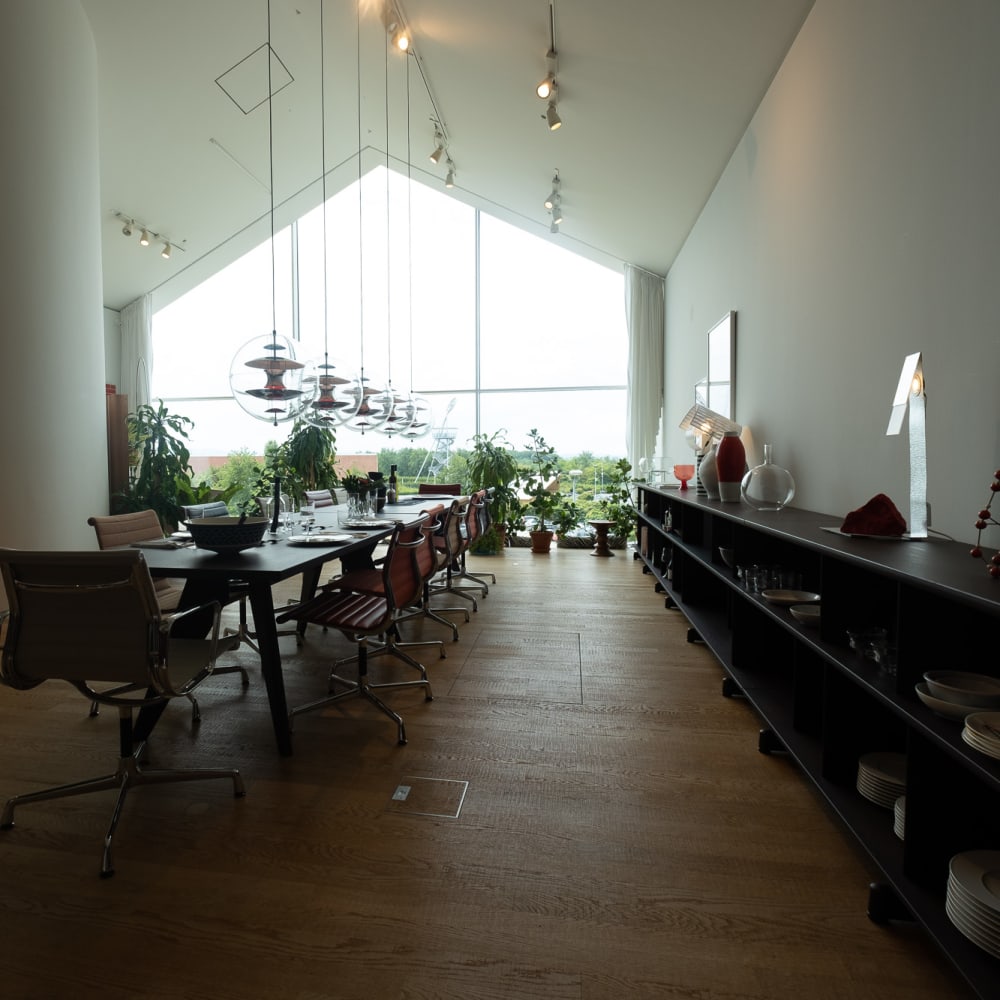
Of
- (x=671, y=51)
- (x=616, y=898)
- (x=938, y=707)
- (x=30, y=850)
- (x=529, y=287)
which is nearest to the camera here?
(x=938, y=707)

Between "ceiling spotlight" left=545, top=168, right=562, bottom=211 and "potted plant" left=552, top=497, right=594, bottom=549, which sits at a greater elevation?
"ceiling spotlight" left=545, top=168, right=562, bottom=211

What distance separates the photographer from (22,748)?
2350mm

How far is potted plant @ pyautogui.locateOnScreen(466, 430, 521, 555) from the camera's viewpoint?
24.5 ft

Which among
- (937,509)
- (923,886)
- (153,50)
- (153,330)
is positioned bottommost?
(923,886)

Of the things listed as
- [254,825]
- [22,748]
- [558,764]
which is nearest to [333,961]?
[254,825]

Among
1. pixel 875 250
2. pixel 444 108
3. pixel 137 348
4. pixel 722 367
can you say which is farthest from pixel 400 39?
pixel 137 348

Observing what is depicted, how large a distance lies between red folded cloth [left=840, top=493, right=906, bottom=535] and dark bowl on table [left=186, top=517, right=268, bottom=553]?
2.20 meters

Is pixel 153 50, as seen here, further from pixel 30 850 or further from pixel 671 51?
pixel 30 850

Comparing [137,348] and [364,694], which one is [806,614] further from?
[137,348]

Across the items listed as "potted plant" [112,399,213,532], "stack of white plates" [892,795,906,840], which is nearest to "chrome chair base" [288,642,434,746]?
"stack of white plates" [892,795,906,840]

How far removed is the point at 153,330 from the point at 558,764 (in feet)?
30.0

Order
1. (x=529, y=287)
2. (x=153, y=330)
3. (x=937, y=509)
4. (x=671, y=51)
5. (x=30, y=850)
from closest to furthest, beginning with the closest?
(x=30, y=850), (x=937, y=509), (x=671, y=51), (x=529, y=287), (x=153, y=330)

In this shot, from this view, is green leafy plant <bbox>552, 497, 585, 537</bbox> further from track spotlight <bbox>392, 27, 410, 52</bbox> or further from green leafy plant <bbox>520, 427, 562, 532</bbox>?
track spotlight <bbox>392, 27, 410, 52</bbox>

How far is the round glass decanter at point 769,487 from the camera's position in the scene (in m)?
2.89
